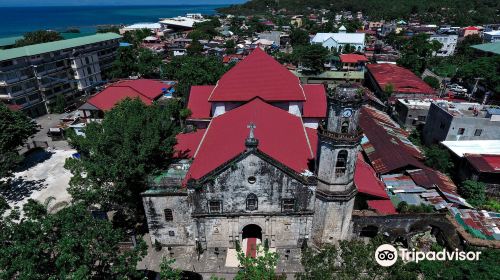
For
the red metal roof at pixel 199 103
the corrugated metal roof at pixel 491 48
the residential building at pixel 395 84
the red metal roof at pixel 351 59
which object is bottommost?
the residential building at pixel 395 84

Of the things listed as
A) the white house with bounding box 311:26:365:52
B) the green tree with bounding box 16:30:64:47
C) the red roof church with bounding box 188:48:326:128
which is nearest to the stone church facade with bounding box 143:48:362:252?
the red roof church with bounding box 188:48:326:128

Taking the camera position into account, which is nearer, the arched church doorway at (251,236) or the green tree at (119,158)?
the green tree at (119,158)

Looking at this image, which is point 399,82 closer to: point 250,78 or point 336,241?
point 250,78

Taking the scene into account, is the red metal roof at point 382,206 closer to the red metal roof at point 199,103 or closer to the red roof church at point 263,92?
the red roof church at point 263,92

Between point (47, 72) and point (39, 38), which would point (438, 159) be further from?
point (39, 38)

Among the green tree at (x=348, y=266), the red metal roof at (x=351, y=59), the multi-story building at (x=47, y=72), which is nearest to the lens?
the green tree at (x=348, y=266)

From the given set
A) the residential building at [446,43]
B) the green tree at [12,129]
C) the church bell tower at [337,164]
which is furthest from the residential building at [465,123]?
the residential building at [446,43]

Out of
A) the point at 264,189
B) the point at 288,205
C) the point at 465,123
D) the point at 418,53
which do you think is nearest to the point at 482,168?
the point at 465,123
